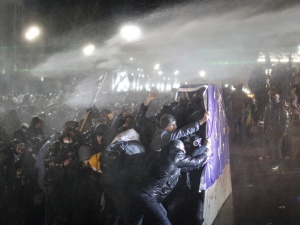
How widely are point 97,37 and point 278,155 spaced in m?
14.2

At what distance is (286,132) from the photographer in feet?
30.5

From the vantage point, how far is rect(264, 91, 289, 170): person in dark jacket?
935 centimetres

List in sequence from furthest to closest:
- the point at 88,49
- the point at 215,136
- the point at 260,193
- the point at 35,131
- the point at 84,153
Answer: the point at 88,49
the point at 35,131
the point at 260,193
the point at 215,136
the point at 84,153

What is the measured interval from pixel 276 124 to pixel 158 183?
21.2ft

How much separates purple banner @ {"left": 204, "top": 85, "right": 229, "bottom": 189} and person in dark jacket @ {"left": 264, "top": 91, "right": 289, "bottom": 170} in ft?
11.5

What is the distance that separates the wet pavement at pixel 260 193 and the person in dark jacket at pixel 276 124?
287mm

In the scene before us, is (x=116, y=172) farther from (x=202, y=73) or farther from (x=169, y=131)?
(x=202, y=73)

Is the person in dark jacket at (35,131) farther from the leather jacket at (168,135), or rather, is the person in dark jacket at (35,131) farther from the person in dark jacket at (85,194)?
the leather jacket at (168,135)

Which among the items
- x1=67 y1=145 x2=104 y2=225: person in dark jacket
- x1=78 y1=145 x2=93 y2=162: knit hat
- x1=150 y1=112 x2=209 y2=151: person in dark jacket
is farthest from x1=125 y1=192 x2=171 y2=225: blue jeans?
x1=78 y1=145 x2=93 y2=162: knit hat

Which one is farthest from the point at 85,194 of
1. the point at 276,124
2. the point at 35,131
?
the point at 276,124

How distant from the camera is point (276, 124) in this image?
31.2 ft

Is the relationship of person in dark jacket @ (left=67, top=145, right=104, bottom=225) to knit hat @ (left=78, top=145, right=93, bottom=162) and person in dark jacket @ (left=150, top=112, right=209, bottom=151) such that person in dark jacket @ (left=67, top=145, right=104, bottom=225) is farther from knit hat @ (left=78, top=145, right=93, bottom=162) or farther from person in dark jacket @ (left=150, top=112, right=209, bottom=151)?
person in dark jacket @ (left=150, top=112, right=209, bottom=151)

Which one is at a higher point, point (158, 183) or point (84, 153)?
point (84, 153)

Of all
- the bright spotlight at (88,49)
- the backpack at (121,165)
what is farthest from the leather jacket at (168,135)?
the bright spotlight at (88,49)
